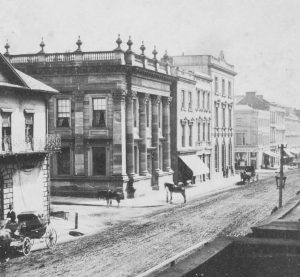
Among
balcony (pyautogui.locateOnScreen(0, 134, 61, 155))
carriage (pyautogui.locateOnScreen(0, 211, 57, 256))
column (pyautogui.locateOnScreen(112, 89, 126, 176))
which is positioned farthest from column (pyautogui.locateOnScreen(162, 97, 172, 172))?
carriage (pyautogui.locateOnScreen(0, 211, 57, 256))

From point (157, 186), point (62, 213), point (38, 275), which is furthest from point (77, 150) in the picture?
point (38, 275)

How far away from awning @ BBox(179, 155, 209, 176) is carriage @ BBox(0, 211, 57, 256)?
98.6 feet

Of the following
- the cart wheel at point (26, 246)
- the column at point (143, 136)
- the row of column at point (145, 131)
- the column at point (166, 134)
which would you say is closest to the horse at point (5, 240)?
the cart wheel at point (26, 246)

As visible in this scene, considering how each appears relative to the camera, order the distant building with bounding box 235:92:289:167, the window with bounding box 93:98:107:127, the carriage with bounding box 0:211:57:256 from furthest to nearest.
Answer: the distant building with bounding box 235:92:289:167 < the window with bounding box 93:98:107:127 < the carriage with bounding box 0:211:57:256

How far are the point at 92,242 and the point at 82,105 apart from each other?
19.2m

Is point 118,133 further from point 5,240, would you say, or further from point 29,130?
point 5,240

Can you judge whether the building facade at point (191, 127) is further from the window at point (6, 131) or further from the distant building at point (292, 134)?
→ the distant building at point (292, 134)

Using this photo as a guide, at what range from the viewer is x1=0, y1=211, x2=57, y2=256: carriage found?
19.2 m

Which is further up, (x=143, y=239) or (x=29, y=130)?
(x=29, y=130)

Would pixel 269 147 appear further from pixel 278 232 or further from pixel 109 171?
pixel 278 232

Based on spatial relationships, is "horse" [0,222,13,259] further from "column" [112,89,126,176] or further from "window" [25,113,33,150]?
"column" [112,89,126,176]

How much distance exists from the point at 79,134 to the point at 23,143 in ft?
46.5

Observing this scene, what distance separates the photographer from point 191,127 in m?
56.0

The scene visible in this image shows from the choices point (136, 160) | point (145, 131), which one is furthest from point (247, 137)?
point (136, 160)
